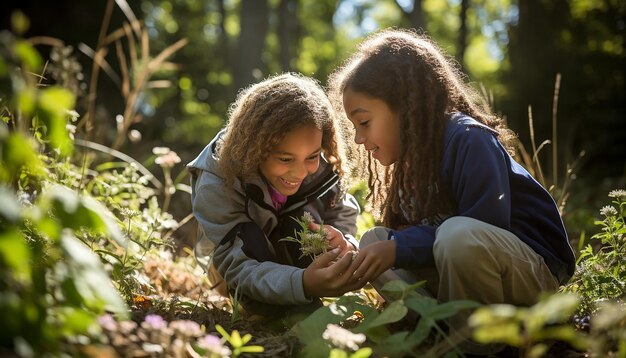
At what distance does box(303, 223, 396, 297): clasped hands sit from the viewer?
2.14 meters

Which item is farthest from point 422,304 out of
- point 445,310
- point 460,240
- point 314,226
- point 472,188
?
point 314,226

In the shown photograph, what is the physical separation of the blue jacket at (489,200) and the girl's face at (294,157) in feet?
1.74

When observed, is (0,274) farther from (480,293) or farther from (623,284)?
(623,284)

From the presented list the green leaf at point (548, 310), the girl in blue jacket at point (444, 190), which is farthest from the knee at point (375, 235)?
the green leaf at point (548, 310)

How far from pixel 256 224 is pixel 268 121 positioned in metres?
0.43

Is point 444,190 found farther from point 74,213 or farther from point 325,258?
point 74,213

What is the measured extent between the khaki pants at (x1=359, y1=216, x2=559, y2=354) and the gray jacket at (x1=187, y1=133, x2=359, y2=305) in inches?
22.3

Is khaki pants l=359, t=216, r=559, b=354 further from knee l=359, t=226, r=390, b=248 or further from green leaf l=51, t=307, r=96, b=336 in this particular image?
green leaf l=51, t=307, r=96, b=336

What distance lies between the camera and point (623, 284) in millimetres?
2193

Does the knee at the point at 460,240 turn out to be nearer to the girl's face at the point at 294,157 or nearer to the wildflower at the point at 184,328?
the girl's face at the point at 294,157

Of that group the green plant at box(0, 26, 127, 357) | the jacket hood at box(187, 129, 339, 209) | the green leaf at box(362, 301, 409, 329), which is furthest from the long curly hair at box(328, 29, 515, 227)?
the green plant at box(0, 26, 127, 357)

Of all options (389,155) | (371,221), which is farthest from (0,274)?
(371,221)

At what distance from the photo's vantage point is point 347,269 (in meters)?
2.19

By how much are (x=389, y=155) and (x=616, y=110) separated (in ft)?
21.9
